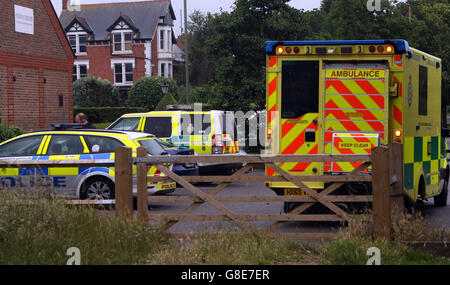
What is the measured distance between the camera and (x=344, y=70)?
35.2 feet

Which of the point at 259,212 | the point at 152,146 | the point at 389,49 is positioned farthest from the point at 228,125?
the point at 389,49

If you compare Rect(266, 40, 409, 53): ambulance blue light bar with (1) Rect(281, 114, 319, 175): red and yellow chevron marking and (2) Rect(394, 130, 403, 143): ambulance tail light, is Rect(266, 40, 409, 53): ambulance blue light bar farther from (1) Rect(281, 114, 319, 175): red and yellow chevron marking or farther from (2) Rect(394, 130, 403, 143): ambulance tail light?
(2) Rect(394, 130, 403, 143): ambulance tail light

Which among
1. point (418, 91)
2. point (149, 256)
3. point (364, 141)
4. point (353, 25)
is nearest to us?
point (149, 256)

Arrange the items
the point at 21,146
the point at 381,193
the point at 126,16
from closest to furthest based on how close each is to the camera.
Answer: the point at 381,193 < the point at 21,146 < the point at 126,16

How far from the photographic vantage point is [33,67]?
3109 cm

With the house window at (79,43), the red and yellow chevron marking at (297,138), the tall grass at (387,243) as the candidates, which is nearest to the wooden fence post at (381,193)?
the tall grass at (387,243)

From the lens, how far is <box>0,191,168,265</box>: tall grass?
7051 mm

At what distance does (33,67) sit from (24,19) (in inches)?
85.4

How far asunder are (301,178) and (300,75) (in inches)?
114

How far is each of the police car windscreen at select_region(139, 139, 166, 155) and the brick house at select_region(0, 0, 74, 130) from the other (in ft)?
54.5

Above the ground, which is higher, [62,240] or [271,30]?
[271,30]

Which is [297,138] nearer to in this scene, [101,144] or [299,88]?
[299,88]

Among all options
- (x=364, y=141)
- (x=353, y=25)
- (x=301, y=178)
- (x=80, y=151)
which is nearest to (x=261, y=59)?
(x=353, y=25)

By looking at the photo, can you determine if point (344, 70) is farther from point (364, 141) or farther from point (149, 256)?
point (149, 256)
